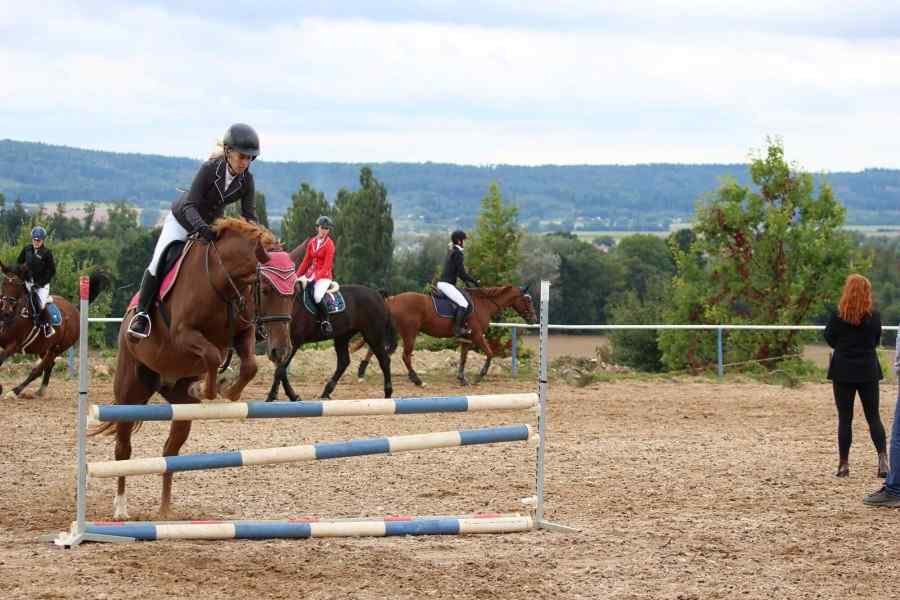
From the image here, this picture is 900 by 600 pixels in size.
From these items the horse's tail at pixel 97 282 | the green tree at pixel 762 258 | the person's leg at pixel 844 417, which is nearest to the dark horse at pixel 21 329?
the horse's tail at pixel 97 282

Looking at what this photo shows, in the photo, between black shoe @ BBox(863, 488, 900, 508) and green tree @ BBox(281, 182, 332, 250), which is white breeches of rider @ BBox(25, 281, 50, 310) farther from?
green tree @ BBox(281, 182, 332, 250)

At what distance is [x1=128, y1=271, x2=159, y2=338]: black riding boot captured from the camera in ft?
26.8

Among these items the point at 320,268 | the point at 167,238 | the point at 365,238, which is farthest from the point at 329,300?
the point at 365,238

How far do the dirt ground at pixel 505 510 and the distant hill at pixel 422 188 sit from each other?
10607cm

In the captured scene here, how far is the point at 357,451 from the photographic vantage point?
25.2 ft

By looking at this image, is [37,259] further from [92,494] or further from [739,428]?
[739,428]

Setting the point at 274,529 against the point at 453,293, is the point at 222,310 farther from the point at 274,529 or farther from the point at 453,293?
the point at 453,293

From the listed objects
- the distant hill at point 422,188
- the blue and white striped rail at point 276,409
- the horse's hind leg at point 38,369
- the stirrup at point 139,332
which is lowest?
the horse's hind leg at point 38,369

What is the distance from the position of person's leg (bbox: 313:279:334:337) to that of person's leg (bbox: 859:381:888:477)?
8.88m

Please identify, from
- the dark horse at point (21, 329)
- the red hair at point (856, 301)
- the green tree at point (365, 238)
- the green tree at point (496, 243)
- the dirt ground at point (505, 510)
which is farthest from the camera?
the green tree at point (365, 238)

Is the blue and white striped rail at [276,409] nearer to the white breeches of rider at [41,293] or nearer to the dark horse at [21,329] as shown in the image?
the dark horse at [21,329]

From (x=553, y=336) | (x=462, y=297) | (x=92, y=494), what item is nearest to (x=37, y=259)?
(x=462, y=297)

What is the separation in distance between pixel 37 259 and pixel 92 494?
8748 millimetres

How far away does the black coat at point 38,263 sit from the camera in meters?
17.6
